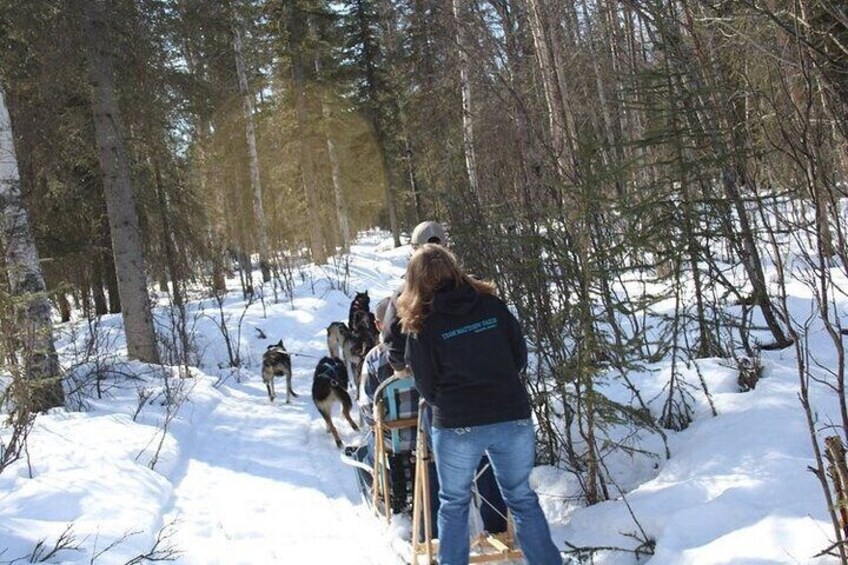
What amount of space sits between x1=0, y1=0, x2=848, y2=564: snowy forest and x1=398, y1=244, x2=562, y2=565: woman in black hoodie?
2.57 feet

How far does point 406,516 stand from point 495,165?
3246mm

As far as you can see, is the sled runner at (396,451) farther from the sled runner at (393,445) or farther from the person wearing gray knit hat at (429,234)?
the person wearing gray knit hat at (429,234)

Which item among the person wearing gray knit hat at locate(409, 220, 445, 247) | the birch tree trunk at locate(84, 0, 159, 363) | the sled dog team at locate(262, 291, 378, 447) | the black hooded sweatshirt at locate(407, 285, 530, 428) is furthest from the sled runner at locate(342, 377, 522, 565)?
the birch tree trunk at locate(84, 0, 159, 363)

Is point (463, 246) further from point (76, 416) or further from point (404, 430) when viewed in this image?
point (76, 416)

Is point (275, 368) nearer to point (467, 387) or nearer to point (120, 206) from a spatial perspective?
point (120, 206)

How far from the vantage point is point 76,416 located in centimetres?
724

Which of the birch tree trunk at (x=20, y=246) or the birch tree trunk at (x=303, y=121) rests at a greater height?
the birch tree trunk at (x=303, y=121)

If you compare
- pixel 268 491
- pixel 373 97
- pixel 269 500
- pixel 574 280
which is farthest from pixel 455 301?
pixel 373 97

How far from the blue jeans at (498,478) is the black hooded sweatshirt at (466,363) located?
0.26ft

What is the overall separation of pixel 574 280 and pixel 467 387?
5.21 feet

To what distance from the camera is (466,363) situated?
3.51 m

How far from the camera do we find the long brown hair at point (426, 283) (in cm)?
357

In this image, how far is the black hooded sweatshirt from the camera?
138 inches

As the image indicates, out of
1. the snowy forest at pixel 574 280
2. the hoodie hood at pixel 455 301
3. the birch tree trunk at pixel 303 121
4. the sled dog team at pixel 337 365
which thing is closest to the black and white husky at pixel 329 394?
the sled dog team at pixel 337 365
